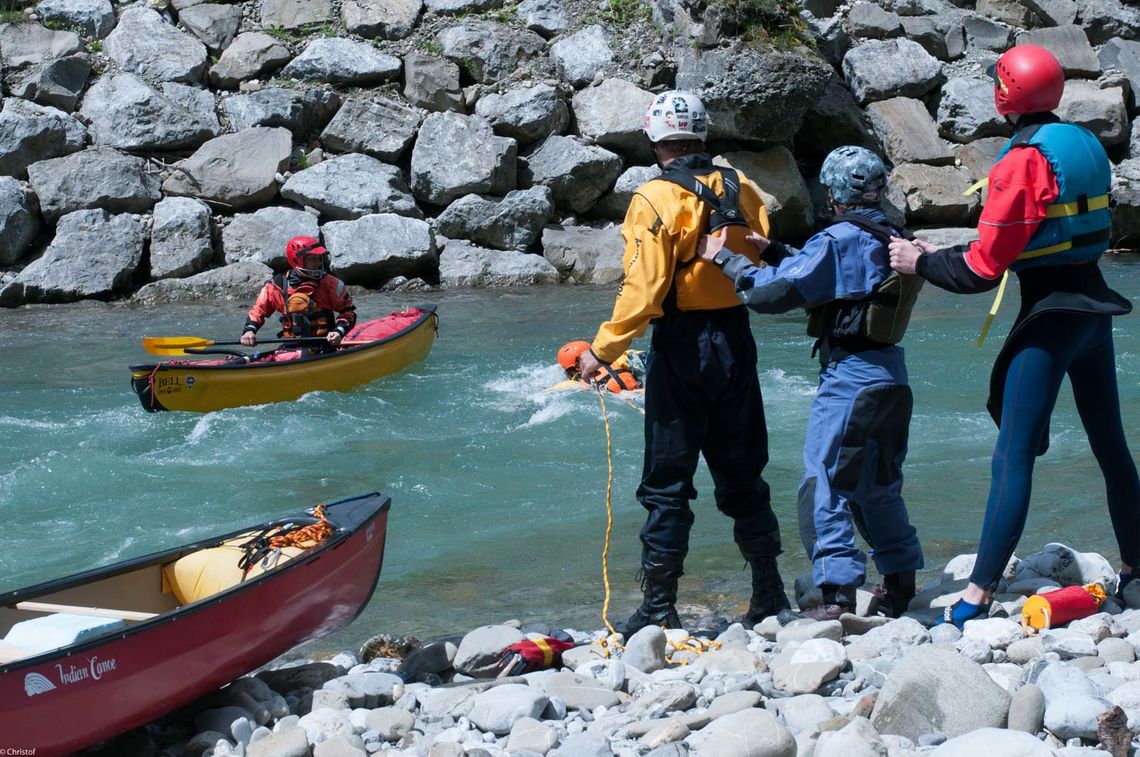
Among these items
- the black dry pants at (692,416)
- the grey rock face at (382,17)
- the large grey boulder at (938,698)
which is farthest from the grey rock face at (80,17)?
the large grey boulder at (938,698)

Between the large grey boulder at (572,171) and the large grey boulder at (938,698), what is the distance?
1336cm

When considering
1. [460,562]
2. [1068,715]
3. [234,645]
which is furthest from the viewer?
[460,562]

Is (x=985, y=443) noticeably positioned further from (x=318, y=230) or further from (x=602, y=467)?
(x=318, y=230)

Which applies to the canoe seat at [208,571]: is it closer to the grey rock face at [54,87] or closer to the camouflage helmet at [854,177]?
the camouflage helmet at [854,177]

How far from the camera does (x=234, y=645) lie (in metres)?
3.91

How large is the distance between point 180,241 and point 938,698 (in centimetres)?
1334

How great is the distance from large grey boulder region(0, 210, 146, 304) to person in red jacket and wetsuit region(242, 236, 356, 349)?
5.39 meters

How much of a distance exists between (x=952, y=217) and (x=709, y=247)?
1386 cm

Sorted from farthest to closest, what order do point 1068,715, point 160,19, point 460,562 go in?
1. point 160,19
2. point 460,562
3. point 1068,715

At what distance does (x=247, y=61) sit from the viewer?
57.4ft

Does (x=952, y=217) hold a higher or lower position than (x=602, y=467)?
higher

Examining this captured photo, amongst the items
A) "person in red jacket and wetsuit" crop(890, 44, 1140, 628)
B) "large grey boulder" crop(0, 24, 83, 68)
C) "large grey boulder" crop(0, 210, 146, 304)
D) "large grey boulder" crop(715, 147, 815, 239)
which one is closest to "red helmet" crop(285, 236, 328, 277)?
"large grey boulder" crop(0, 210, 146, 304)

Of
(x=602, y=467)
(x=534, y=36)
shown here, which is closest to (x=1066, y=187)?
(x=602, y=467)

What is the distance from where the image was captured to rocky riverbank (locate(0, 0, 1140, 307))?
15.1 metres
